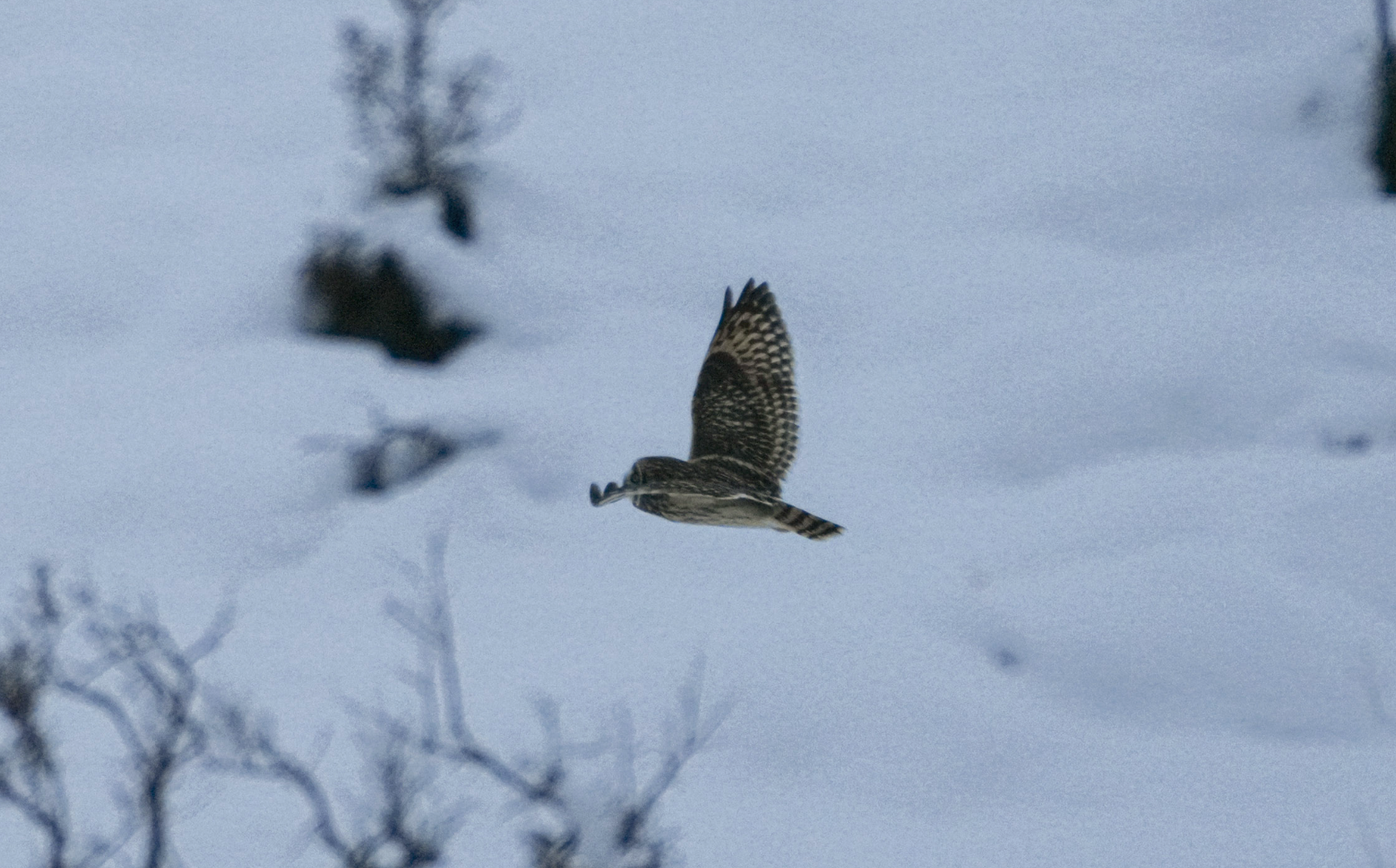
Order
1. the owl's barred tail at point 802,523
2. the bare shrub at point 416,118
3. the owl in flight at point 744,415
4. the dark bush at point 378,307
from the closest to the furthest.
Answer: the owl's barred tail at point 802,523 → the owl in flight at point 744,415 → the dark bush at point 378,307 → the bare shrub at point 416,118

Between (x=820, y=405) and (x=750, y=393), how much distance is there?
15.8 ft

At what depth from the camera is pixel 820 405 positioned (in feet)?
34.7

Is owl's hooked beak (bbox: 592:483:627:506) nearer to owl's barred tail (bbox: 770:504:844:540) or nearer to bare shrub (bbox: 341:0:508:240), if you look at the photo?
owl's barred tail (bbox: 770:504:844:540)

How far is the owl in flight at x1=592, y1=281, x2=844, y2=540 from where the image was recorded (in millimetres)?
4648

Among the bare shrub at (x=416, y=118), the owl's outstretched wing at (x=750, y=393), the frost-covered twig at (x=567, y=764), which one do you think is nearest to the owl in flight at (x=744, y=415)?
the owl's outstretched wing at (x=750, y=393)

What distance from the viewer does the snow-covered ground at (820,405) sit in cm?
857

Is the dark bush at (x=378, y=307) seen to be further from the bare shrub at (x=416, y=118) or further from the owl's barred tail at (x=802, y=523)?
the owl's barred tail at (x=802, y=523)

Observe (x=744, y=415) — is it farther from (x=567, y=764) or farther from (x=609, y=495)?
(x=567, y=764)

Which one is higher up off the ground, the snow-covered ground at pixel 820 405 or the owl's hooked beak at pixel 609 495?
the owl's hooked beak at pixel 609 495

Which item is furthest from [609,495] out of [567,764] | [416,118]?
[416,118]

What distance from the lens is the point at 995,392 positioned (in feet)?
34.5

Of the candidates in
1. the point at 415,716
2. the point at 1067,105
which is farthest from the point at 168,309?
the point at 1067,105

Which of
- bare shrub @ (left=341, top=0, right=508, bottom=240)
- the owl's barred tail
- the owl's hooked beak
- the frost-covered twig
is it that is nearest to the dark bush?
bare shrub @ (left=341, top=0, right=508, bottom=240)

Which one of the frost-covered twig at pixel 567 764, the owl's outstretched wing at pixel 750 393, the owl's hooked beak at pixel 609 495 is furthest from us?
the owl's outstretched wing at pixel 750 393
